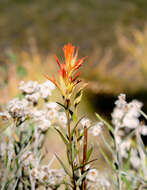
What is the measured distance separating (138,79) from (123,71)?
102 millimetres

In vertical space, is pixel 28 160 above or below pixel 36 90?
below

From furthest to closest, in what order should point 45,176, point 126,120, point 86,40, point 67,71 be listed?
point 86,40, point 126,120, point 45,176, point 67,71

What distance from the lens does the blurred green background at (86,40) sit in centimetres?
Result: 139

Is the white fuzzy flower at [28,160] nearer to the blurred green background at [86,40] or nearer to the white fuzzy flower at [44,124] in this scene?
the white fuzzy flower at [44,124]

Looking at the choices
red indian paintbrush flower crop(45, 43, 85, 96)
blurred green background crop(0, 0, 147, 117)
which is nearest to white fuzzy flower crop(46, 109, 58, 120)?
red indian paintbrush flower crop(45, 43, 85, 96)

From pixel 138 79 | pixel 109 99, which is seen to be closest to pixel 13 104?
pixel 109 99

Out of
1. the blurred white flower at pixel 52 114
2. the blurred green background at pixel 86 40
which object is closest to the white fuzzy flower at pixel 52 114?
the blurred white flower at pixel 52 114

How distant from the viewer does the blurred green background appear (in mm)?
1386

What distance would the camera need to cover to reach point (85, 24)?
6.33 ft

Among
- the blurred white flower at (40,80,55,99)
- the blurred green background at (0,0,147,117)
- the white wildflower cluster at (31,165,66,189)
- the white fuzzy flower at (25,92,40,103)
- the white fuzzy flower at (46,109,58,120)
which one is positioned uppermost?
the blurred green background at (0,0,147,117)

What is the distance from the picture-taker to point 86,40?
1.75 m

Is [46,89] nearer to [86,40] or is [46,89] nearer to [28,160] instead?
[28,160]

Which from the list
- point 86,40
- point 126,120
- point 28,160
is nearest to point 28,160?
point 28,160

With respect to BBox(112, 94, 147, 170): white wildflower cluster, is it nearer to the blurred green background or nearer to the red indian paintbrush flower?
the red indian paintbrush flower
